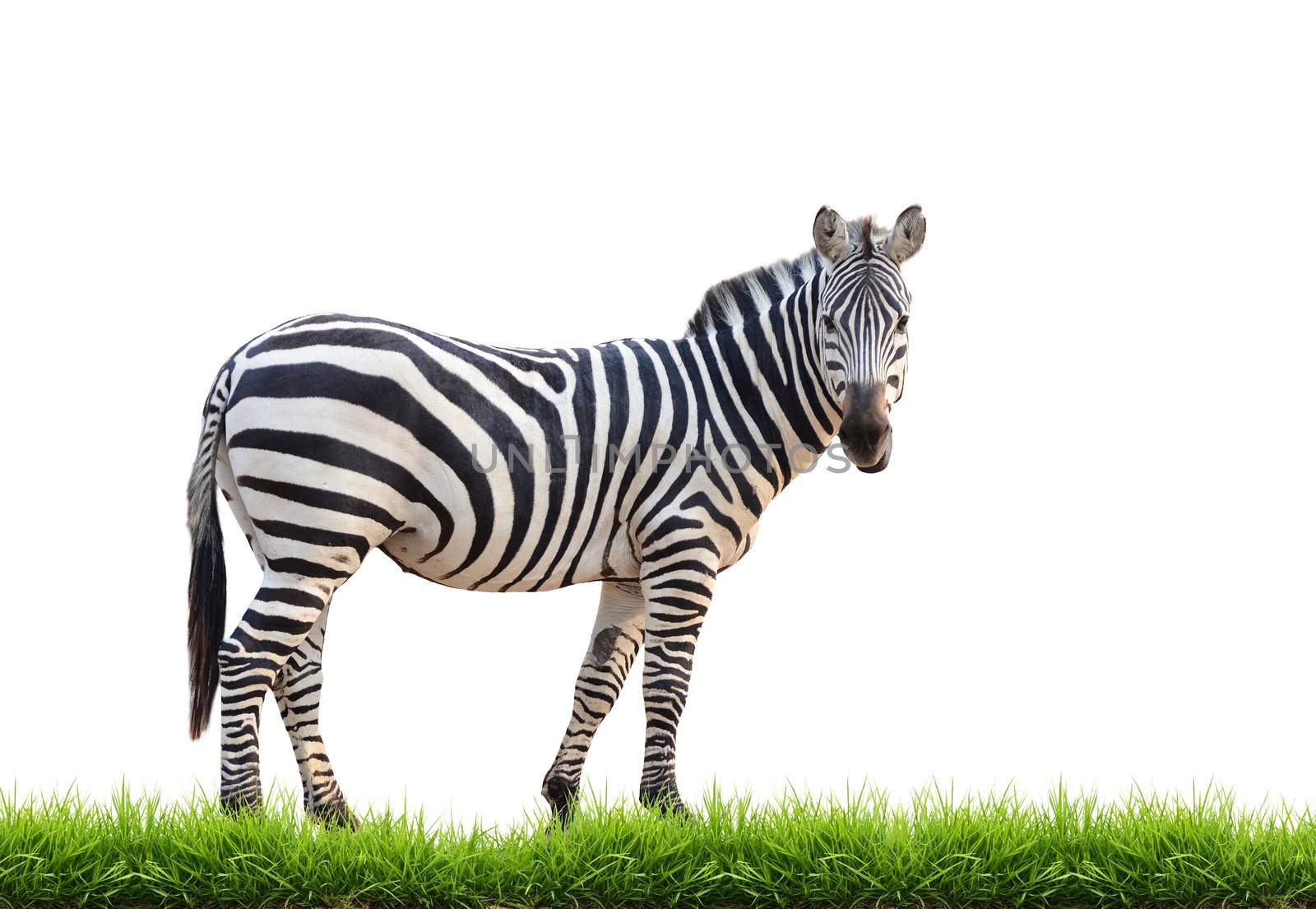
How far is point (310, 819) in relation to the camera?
5.25m

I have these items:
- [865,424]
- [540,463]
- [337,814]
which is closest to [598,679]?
[540,463]

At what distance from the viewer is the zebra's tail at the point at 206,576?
5.54 m

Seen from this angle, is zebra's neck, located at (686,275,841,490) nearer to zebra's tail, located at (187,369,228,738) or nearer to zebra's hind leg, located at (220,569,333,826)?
zebra's hind leg, located at (220,569,333,826)

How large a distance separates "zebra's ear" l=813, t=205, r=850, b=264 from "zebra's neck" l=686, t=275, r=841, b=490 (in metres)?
0.13

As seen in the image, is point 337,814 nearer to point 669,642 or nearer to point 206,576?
point 206,576

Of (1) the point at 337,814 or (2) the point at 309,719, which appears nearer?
(1) the point at 337,814

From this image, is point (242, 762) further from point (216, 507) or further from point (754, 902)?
point (754, 902)

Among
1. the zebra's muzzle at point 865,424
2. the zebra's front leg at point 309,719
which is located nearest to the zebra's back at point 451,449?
the zebra's front leg at point 309,719

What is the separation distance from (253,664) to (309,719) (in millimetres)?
607

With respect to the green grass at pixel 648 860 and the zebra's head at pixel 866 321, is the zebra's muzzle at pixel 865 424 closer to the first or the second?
the zebra's head at pixel 866 321

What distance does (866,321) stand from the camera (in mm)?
5547

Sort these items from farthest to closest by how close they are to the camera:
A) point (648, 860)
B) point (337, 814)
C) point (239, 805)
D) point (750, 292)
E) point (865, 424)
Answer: point (750, 292) < point (337, 814) < point (865, 424) < point (239, 805) < point (648, 860)

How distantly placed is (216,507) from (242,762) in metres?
1.12

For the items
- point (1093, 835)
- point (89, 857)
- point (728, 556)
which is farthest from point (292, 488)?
point (1093, 835)
